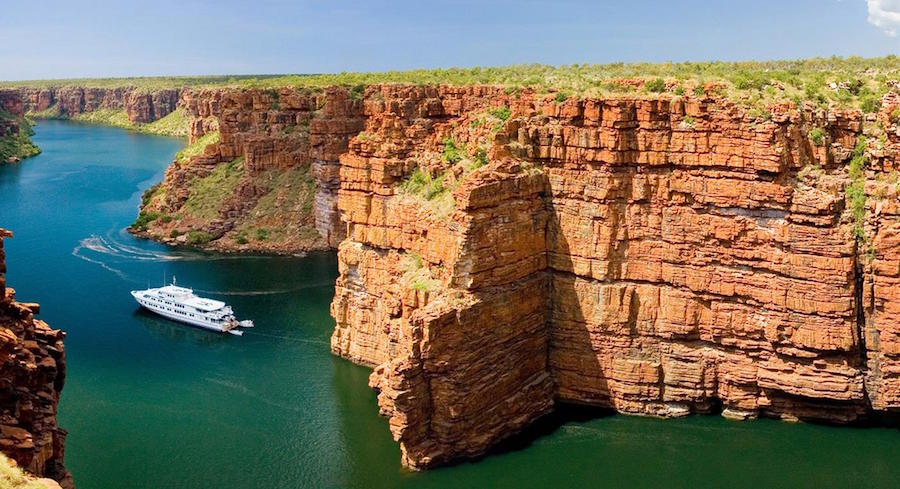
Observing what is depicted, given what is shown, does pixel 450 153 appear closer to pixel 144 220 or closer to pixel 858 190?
pixel 858 190

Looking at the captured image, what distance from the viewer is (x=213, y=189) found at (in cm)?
8675

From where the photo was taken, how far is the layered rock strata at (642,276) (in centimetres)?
3438

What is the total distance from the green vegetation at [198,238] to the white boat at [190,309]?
19183 millimetres

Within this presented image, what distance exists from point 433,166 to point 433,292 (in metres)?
7.18

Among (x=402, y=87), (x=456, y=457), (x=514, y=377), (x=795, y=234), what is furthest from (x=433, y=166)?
(x=402, y=87)

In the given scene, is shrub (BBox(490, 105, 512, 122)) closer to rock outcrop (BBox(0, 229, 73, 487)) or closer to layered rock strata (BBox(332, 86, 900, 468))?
layered rock strata (BBox(332, 86, 900, 468))

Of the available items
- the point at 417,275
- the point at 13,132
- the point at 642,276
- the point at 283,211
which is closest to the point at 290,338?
the point at 417,275

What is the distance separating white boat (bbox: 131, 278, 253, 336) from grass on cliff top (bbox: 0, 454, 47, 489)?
38.5m

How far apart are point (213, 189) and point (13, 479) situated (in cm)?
7493

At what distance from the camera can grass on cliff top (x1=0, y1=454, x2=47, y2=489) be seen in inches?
553

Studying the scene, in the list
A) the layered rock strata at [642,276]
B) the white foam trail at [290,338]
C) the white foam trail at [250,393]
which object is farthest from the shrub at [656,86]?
the white foam trail at [290,338]

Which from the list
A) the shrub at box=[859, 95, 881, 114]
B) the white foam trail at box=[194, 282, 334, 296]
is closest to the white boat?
the white foam trail at box=[194, 282, 334, 296]

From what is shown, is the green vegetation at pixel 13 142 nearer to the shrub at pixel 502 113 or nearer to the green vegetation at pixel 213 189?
the green vegetation at pixel 213 189

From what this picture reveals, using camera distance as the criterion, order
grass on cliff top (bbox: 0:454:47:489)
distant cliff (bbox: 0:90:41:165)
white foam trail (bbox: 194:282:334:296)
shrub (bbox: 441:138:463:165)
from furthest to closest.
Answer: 1. distant cliff (bbox: 0:90:41:165)
2. white foam trail (bbox: 194:282:334:296)
3. shrub (bbox: 441:138:463:165)
4. grass on cliff top (bbox: 0:454:47:489)
